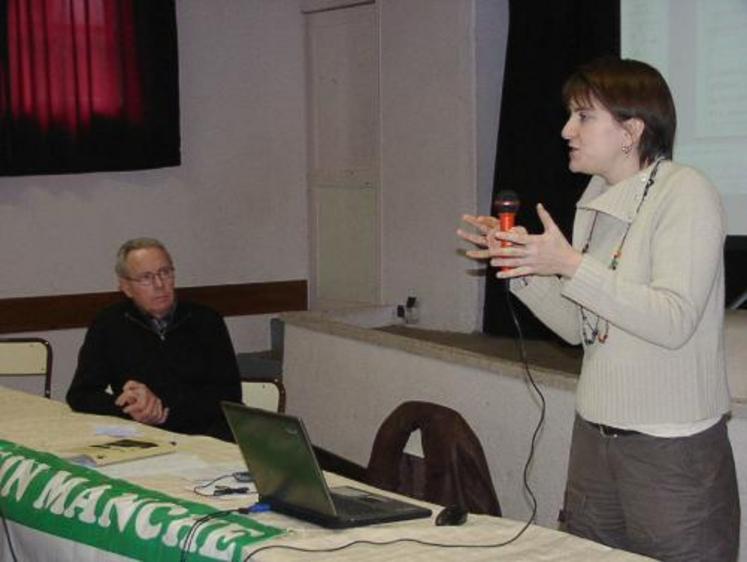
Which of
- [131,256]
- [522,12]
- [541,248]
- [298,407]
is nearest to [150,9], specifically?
[522,12]

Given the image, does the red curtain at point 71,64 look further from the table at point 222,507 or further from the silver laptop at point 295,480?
the silver laptop at point 295,480

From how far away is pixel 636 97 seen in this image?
7.95 ft

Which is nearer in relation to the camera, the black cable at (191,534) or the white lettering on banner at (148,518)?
the black cable at (191,534)

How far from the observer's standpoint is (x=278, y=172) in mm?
7762

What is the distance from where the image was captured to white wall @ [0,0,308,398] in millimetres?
6906

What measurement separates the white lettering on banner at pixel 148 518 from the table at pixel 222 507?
0.25ft

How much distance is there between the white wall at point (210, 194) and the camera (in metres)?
6.91

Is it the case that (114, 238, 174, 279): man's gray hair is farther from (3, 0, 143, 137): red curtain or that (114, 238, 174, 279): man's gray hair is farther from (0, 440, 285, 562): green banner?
(3, 0, 143, 137): red curtain

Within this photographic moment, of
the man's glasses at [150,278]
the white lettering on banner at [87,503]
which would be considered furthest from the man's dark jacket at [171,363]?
the white lettering on banner at [87,503]

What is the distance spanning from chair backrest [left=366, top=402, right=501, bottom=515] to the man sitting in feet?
2.46

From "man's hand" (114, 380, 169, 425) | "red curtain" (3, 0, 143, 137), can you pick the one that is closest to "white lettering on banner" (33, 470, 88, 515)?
"man's hand" (114, 380, 169, 425)

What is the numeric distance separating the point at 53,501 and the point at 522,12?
166 inches

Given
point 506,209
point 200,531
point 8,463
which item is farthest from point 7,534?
point 506,209

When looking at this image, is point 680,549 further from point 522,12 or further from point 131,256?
point 522,12
